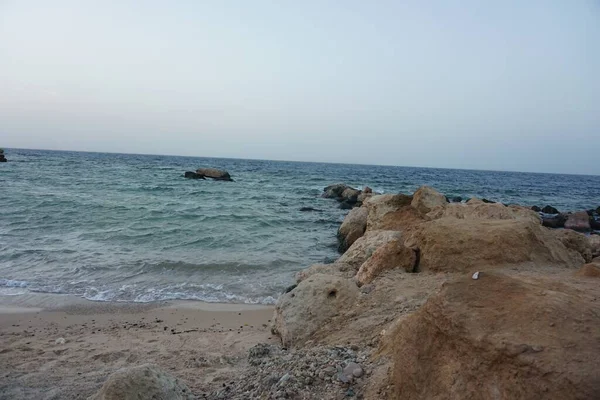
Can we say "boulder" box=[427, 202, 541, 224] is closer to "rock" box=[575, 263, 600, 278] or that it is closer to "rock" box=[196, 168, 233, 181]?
"rock" box=[575, 263, 600, 278]

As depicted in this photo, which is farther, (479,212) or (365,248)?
(479,212)

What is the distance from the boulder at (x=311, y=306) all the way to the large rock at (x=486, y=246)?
1.31 metres

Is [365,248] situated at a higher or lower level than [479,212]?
lower

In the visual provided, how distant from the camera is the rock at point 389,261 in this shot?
5.71m

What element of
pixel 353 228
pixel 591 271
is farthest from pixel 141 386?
pixel 353 228

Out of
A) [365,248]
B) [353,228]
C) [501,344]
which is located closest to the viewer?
[501,344]

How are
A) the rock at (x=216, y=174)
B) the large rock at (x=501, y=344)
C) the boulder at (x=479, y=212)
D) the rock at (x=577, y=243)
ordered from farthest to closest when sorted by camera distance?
the rock at (x=216, y=174)
the rock at (x=577, y=243)
the boulder at (x=479, y=212)
the large rock at (x=501, y=344)

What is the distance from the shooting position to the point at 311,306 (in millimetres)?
5082

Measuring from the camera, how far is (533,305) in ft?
8.30

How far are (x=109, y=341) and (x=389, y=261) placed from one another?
→ 3.98m

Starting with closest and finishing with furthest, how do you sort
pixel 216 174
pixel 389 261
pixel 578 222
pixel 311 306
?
1. pixel 311 306
2. pixel 389 261
3. pixel 578 222
4. pixel 216 174

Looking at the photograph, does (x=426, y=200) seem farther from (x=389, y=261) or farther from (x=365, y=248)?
(x=389, y=261)

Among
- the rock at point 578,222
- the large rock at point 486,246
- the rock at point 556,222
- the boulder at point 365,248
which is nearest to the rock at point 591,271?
the large rock at point 486,246

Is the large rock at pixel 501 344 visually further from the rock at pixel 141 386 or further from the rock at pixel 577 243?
the rock at pixel 577 243
